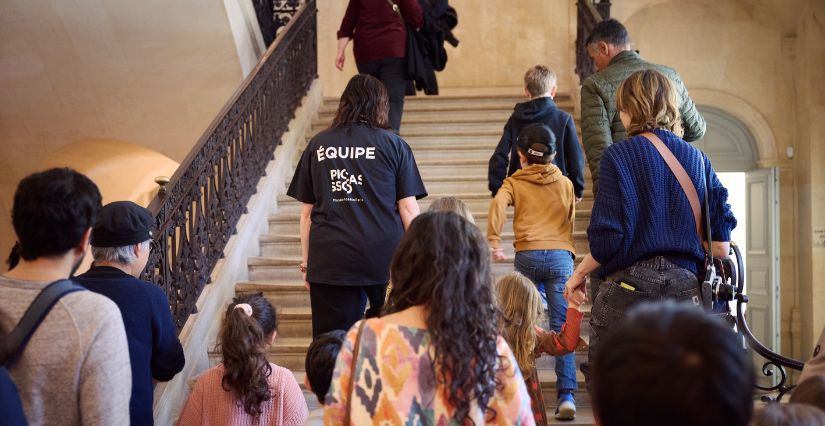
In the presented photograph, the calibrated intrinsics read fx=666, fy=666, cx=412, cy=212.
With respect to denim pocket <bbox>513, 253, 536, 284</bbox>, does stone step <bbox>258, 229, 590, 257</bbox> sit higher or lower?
higher

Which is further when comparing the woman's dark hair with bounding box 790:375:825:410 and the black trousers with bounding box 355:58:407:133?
the black trousers with bounding box 355:58:407:133

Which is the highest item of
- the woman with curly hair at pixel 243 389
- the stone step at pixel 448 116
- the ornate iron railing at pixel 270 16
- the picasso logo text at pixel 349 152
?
the ornate iron railing at pixel 270 16

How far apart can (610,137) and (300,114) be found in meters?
3.86

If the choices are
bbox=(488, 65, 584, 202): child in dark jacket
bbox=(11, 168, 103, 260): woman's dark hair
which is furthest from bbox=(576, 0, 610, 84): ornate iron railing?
bbox=(11, 168, 103, 260): woman's dark hair

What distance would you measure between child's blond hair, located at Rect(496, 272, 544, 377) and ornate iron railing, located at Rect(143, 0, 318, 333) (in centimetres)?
201

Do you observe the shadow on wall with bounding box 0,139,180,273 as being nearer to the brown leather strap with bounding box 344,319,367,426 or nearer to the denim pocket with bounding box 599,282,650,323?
the denim pocket with bounding box 599,282,650,323

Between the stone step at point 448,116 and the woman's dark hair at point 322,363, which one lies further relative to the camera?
the stone step at point 448,116

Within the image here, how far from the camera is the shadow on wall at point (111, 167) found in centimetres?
723

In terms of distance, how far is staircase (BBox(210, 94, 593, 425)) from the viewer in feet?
13.0

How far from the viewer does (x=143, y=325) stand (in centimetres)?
231

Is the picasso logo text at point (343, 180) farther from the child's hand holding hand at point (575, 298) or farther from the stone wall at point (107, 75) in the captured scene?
the stone wall at point (107, 75)

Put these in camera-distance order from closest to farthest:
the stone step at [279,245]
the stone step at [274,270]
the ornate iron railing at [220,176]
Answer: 1. the ornate iron railing at [220,176]
2. the stone step at [274,270]
3. the stone step at [279,245]

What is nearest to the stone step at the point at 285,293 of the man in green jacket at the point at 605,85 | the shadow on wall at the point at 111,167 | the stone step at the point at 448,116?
the man in green jacket at the point at 605,85

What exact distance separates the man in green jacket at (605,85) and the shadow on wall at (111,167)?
18.5 feet
